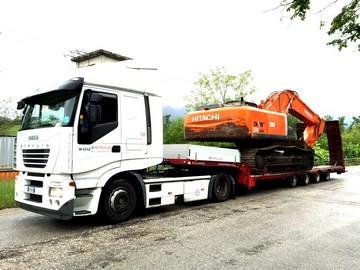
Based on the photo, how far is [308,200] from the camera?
9.28 meters

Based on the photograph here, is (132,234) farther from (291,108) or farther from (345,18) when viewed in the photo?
(291,108)

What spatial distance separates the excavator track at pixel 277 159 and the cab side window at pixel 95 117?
18.2 ft

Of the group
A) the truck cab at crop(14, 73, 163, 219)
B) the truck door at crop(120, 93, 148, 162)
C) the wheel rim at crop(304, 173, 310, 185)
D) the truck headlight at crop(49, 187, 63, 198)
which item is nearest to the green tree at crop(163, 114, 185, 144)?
the wheel rim at crop(304, 173, 310, 185)

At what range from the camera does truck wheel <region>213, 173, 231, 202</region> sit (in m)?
8.83

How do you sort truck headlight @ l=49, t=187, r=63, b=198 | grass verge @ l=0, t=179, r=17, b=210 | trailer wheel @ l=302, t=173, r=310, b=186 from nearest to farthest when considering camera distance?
truck headlight @ l=49, t=187, r=63, b=198 → grass verge @ l=0, t=179, r=17, b=210 → trailer wheel @ l=302, t=173, r=310, b=186

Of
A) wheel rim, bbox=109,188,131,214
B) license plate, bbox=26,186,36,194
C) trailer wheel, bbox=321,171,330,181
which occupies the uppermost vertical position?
license plate, bbox=26,186,36,194

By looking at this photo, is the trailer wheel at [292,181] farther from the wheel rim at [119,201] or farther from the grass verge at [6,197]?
the grass verge at [6,197]

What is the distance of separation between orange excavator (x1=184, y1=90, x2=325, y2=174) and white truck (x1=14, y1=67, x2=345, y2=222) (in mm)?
3205

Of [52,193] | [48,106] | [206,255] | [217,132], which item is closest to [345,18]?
[217,132]

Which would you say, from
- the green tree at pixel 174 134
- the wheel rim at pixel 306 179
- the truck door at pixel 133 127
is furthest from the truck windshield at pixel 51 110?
the green tree at pixel 174 134

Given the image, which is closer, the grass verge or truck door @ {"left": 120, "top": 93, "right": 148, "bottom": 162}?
truck door @ {"left": 120, "top": 93, "right": 148, "bottom": 162}

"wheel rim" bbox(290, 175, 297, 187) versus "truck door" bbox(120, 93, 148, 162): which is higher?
Result: "truck door" bbox(120, 93, 148, 162)

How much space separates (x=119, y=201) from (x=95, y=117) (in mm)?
1791

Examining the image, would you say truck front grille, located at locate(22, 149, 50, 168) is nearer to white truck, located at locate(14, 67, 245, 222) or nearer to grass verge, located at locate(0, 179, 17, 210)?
white truck, located at locate(14, 67, 245, 222)
